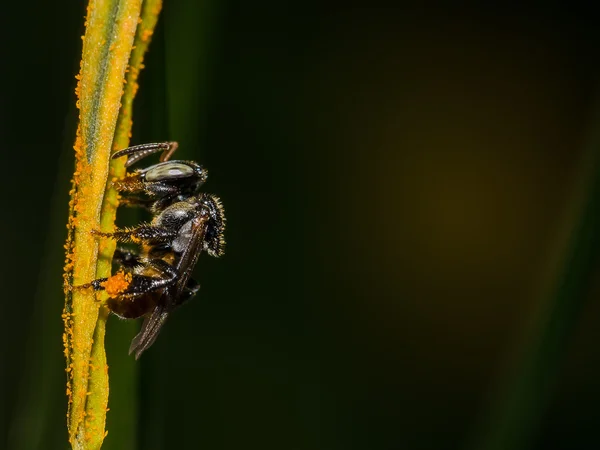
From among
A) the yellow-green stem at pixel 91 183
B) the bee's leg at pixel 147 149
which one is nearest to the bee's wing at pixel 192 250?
the bee's leg at pixel 147 149

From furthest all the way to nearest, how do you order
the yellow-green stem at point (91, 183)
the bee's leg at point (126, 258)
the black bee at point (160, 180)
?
the bee's leg at point (126, 258), the black bee at point (160, 180), the yellow-green stem at point (91, 183)

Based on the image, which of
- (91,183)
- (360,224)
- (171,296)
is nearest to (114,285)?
(91,183)

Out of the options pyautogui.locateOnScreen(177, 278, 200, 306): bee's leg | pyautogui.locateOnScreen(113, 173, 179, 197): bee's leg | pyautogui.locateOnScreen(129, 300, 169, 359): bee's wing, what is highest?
pyautogui.locateOnScreen(113, 173, 179, 197): bee's leg

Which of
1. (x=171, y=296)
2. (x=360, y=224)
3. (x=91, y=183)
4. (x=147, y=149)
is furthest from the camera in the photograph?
(x=360, y=224)

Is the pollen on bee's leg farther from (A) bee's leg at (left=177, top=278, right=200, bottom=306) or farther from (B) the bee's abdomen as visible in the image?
(A) bee's leg at (left=177, top=278, right=200, bottom=306)

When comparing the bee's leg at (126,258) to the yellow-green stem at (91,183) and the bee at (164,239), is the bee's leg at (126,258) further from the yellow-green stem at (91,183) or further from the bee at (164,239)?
the yellow-green stem at (91,183)

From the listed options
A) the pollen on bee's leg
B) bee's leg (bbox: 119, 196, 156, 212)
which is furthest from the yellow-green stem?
bee's leg (bbox: 119, 196, 156, 212)

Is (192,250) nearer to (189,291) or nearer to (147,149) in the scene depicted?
(189,291)

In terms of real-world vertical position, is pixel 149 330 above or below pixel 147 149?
below
